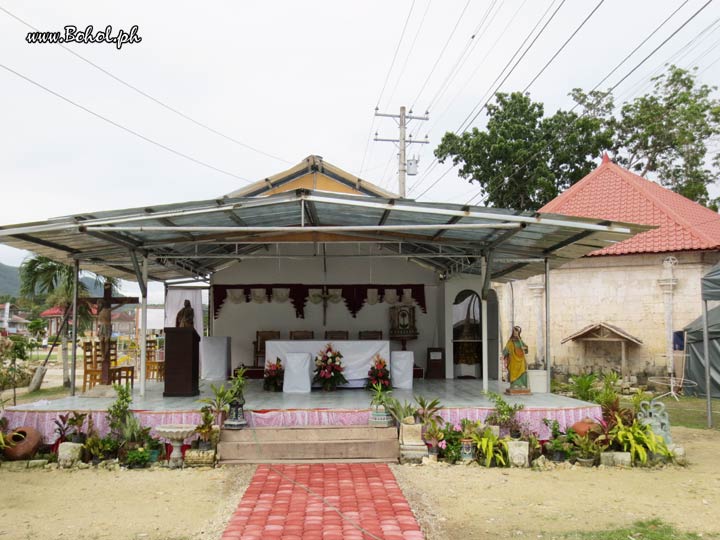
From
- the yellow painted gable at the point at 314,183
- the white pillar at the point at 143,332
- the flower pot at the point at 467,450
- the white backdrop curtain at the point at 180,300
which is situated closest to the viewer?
the flower pot at the point at 467,450

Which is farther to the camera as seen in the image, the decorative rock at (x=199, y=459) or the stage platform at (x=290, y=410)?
the stage platform at (x=290, y=410)

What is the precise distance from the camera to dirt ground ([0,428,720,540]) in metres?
5.73

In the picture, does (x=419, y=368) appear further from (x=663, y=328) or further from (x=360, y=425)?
(x=663, y=328)

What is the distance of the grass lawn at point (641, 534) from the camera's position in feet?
17.9

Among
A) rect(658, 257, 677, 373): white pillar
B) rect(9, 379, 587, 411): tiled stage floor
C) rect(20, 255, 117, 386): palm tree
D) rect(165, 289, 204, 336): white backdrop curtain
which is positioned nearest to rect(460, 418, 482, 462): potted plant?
rect(9, 379, 587, 411): tiled stage floor

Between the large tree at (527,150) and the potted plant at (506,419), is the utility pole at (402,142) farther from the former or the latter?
the potted plant at (506,419)

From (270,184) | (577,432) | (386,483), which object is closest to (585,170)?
(270,184)

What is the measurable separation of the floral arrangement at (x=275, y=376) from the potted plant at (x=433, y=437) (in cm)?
360

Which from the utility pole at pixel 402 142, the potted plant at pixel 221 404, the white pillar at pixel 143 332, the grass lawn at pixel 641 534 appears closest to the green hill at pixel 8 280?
the utility pole at pixel 402 142

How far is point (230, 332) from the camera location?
14.5 metres

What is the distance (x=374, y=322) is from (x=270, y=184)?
5.20 m

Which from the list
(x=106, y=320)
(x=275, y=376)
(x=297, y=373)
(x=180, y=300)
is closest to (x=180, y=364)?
(x=275, y=376)

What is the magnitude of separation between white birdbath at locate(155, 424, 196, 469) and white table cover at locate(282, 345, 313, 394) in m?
3.16

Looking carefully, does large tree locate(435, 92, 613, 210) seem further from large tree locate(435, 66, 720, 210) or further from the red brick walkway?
the red brick walkway
